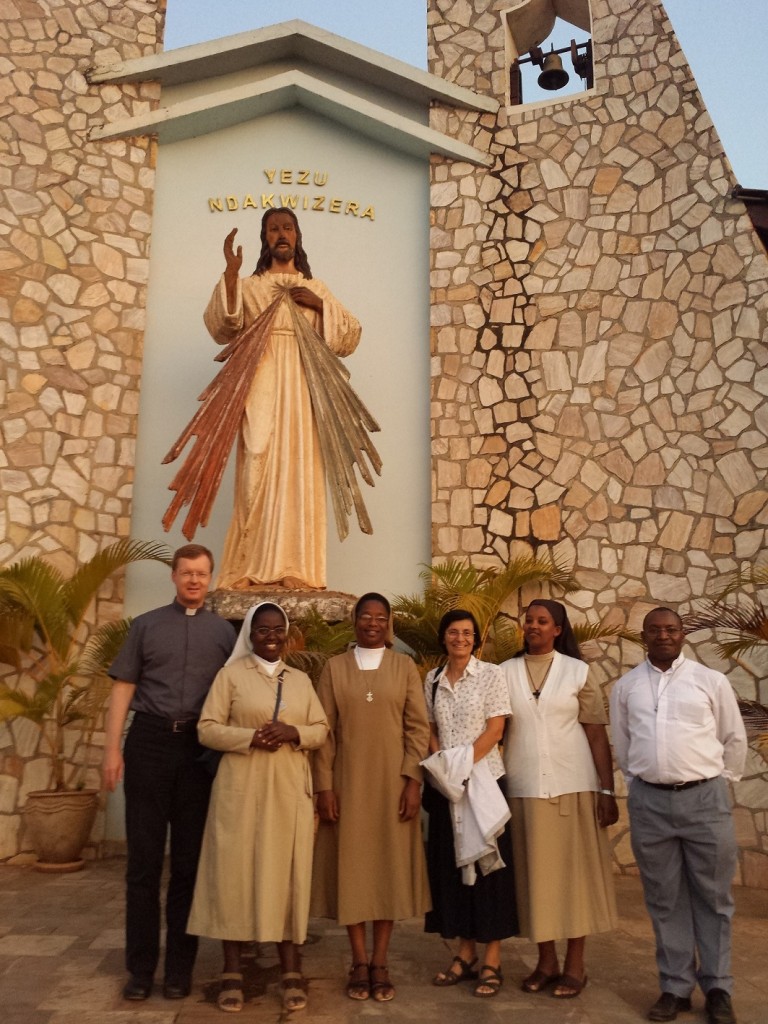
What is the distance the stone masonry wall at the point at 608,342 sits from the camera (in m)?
6.59

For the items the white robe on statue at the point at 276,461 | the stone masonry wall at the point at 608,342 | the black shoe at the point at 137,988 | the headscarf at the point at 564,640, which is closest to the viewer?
the black shoe at the point at 137,988

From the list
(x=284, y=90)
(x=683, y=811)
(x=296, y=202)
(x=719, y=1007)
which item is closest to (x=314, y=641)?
(x=683, y=811)

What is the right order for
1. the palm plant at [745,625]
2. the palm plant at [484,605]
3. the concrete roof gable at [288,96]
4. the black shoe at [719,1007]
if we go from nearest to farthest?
1. the black shoe at [719,1007]
2. the palm plant at [745,625]
3. the palm plant at [484,605]
4. the concrete roof gable at [288,96]

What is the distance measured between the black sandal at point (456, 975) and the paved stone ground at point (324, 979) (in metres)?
0.04

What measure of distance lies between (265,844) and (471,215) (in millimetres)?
5464

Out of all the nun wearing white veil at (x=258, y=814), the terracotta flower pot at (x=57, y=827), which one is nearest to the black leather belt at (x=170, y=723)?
the nun wearing white veil at (x=258, y=814)

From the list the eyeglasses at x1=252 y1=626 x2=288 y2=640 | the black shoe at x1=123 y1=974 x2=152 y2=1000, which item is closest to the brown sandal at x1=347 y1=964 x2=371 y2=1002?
the black shoe at x1=123 y1=974 x2=152 y2=1000

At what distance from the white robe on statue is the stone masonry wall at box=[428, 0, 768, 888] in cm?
148

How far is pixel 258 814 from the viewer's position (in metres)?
3.32

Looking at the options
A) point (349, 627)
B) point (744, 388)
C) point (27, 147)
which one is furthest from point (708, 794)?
point (27, 147)

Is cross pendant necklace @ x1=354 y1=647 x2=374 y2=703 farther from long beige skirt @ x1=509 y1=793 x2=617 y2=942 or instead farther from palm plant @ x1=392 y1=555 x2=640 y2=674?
palm plant @ x1=392 y1=555 x2=640 y2=674

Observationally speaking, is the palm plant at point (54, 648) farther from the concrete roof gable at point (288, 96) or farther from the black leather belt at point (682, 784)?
the black leather belt at point (682, 784)

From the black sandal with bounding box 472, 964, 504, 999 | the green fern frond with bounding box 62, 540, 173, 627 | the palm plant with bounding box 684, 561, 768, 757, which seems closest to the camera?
the black sandal with bounding box 472, 964, 504, 999

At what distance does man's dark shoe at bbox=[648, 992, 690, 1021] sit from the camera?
3.21 meters
